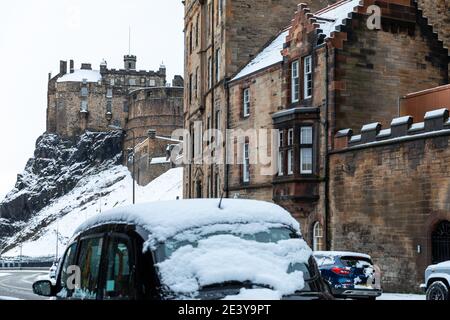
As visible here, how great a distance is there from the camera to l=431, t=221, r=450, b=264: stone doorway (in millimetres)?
23078

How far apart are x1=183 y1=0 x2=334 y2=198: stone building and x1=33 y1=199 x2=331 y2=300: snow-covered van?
3413 cm

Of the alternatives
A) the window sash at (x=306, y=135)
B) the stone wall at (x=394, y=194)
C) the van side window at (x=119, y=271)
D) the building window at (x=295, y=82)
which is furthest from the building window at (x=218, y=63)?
the van side window at (x=119, y=271)

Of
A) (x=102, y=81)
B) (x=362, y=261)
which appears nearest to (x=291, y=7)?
(x=362, y=261)

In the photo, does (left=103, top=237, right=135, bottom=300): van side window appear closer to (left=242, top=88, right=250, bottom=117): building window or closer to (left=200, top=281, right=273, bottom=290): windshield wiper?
(left=200, top=281, right=273, bottom=290): windshield wiper

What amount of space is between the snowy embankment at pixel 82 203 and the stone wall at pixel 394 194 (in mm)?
61461

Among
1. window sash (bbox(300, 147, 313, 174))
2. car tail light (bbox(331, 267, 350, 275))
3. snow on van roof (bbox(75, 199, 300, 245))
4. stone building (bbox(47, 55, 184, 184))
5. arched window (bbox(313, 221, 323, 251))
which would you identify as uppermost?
stone building (bbox(47, 55, 184, 184))

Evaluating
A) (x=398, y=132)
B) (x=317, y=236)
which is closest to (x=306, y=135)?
(x=317, y=236)

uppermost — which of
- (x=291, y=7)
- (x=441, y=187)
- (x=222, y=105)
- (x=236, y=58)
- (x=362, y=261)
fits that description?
(x=291, y=7)

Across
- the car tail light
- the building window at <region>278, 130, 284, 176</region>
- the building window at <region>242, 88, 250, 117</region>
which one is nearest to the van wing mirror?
the car tail light

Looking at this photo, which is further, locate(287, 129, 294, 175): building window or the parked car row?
locate(287, 129, 294, 175): building window

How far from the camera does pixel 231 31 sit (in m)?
42.3

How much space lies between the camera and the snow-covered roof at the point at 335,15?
3188cm

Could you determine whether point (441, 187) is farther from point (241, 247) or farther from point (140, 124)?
point (140, 124)

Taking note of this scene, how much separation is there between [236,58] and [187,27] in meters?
13.2
